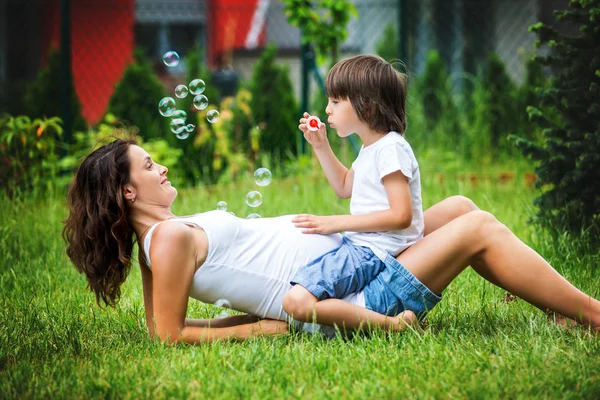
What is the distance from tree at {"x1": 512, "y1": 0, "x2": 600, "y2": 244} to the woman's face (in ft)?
6.03

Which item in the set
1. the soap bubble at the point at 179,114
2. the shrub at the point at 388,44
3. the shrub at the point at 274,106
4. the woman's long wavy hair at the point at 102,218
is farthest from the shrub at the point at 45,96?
the woman's long wavy hair at the point at 102,218

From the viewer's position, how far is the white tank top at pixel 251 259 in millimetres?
2547

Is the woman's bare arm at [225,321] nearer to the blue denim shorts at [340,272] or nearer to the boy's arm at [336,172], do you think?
the blue denim shorts at [340,272]

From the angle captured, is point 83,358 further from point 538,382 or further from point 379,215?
point 538,382

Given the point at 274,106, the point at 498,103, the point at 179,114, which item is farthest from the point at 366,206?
the point at 498,103

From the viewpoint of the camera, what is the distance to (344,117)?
2676mm

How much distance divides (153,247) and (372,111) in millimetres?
858

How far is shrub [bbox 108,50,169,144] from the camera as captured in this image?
7035 millimetres

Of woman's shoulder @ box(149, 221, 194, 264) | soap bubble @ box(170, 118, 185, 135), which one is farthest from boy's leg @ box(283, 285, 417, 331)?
soap bubble @ box(170, 118, 185, 135)

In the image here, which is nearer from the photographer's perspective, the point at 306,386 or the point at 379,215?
the point at 306,386

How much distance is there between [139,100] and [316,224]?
4.82 m

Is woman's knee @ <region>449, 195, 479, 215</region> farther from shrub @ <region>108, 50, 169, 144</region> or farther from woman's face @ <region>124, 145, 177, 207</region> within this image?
shrub @ <region>108, 50, 169, 144</region>

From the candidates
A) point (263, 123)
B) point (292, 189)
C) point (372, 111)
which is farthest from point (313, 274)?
point (263, 123)

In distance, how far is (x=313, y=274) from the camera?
254 cm
